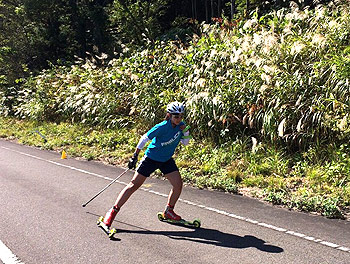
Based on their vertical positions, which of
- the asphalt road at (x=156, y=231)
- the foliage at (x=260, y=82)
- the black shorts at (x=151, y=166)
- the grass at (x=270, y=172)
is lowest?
the asphalt road at (x=156, y=231)

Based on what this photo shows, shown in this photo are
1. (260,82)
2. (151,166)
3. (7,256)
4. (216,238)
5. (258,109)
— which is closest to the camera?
(7,256)

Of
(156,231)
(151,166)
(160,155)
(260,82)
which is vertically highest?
(260,82)

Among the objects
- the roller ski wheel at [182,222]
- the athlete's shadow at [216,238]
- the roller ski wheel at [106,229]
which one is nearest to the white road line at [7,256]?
the roller ski wheel at [106,229]

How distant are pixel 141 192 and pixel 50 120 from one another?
13716 mm

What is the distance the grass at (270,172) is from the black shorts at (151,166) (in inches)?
84.6

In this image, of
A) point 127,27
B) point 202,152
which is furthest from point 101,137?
point 127,27

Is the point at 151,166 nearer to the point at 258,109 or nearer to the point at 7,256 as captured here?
the point at 7,256

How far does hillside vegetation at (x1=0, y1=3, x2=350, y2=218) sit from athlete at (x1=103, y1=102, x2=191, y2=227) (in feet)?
6.97

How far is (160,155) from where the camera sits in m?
6.11

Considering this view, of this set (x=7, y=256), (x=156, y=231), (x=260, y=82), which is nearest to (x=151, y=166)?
(x=156, y=231)

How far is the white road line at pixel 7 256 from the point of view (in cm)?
489

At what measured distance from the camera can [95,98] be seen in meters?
16.4

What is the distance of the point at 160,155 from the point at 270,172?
334 centimetres

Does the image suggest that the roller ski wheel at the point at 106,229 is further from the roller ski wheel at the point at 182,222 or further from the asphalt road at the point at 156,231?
the roller ski wheel at the point at 182,222
